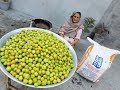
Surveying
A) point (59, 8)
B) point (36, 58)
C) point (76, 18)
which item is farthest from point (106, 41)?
point (36, 58)

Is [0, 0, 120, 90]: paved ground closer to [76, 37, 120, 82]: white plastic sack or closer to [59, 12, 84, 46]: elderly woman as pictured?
[76, 37, 120, 82]: white plastic sack

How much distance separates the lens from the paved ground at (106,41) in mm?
4297

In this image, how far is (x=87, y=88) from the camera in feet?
13.9

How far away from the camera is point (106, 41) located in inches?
225

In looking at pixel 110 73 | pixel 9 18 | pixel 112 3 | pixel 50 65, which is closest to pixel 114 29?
pixel 112 3

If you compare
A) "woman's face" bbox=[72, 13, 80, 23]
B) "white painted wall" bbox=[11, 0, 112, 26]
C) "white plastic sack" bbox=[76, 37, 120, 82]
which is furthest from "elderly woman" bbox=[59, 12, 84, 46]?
"white painted wall" bbox=[11, 0, 112, 26]

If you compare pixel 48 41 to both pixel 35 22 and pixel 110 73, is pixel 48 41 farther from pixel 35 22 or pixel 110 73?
pixel 110 73

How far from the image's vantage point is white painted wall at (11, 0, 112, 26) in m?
5.05

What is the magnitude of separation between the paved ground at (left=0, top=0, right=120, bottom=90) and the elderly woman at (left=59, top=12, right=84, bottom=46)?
0.58 meters

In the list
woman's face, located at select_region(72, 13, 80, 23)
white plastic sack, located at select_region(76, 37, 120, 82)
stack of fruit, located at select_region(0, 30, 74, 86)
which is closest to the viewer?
stack of fruit, located at select_region(0, 30, 74, 86)

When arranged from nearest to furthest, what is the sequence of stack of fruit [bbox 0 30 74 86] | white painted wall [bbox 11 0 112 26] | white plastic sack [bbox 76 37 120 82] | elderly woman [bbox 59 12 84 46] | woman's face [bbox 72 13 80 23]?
stack of fruit [bbox 0 30 74 86]
white plastic sack [bbox 76 37 120 82]
woman's face [bbox 72 13 80 23]
elderly woman [bbox 59 12 84 46]
white painted wall [bbox 11 0 112 26]

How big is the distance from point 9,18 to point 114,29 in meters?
2.46

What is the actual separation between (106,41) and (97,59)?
1.73 meters

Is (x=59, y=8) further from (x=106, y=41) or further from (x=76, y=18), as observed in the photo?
(x=106, y=41)
